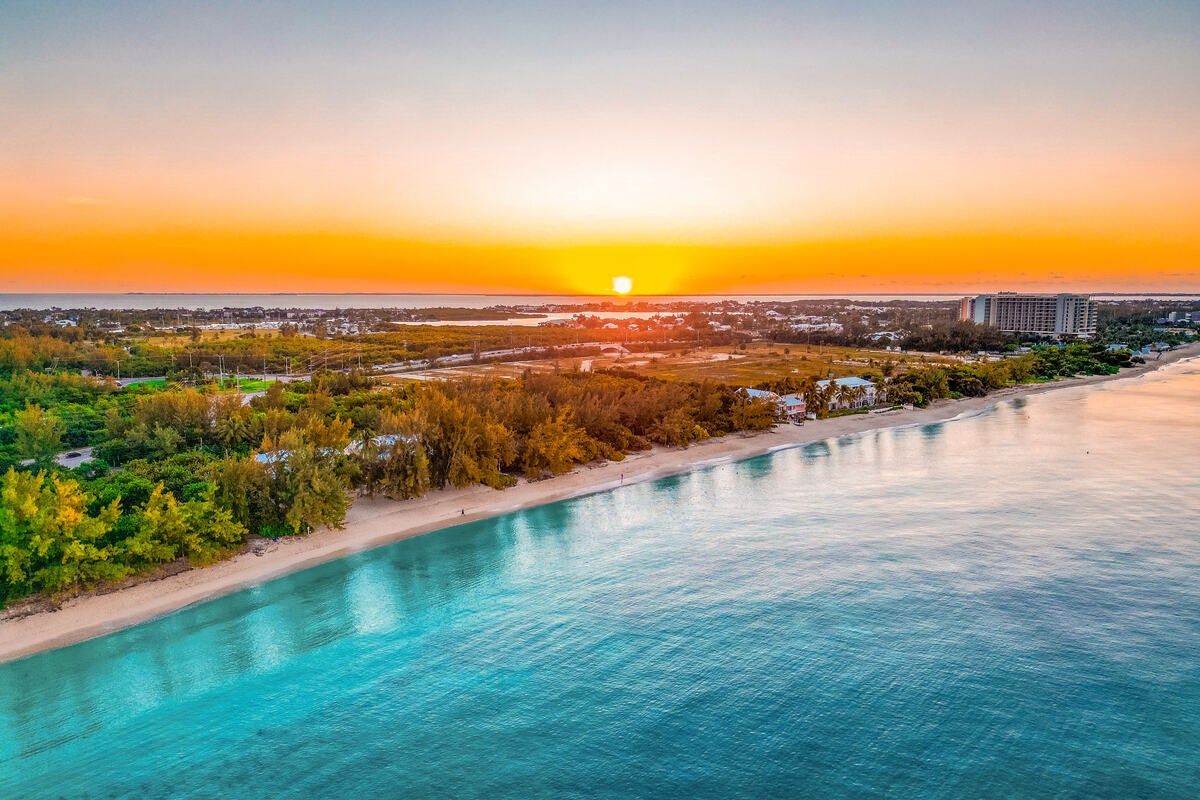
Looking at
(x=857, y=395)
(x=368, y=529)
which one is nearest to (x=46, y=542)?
(x=368, y=529)

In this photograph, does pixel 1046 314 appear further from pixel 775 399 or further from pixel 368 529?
pixel 368 529

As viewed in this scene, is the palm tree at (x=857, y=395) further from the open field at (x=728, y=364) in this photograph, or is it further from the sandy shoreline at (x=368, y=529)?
the open field at (x=728, y=364)

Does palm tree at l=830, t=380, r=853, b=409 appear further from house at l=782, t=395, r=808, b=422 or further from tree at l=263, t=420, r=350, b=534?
tree at l=263, t=420, r=350, b=534

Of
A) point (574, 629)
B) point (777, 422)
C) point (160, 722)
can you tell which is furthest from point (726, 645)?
point (777, 422)

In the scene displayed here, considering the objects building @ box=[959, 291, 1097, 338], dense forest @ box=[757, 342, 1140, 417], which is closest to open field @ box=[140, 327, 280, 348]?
dense forest @ box=[757, 342, 1140, 417]

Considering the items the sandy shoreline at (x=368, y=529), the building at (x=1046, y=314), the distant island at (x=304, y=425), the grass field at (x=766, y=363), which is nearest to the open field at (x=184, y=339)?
the distant island at (x=304, y=425)

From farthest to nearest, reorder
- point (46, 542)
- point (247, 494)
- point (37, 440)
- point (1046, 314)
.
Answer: point (1046, 314) → point (37, 440) → point (247, 494) → point (46, 542)
